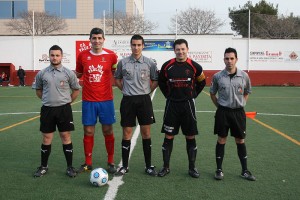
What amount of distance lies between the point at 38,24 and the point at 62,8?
8.56m

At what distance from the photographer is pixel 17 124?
9.29 m

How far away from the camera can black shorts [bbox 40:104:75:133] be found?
5020 mm

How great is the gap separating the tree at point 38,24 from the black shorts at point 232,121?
37.7m

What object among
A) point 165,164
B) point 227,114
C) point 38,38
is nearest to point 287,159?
point 227,114

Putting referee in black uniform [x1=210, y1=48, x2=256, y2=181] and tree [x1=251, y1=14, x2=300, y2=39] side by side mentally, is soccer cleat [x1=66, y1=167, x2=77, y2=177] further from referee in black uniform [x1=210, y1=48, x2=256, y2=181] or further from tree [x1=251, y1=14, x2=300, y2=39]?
tree [x1=251, y1=14, x2=300, y2=39]

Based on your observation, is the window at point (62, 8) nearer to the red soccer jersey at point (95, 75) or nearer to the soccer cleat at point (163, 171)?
the red soccer jersey at point (95, 75)

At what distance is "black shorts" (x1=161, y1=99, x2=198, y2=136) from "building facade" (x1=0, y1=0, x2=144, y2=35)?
43.2m

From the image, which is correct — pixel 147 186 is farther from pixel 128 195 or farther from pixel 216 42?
pixel 216 42

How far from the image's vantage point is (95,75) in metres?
5.11

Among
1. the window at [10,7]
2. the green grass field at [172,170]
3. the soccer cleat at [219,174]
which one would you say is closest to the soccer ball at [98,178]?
the green grass field at [172,170]

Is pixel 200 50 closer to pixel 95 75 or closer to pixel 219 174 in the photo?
pixel 95 75

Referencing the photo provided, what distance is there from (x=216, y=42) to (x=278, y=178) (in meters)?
23.4

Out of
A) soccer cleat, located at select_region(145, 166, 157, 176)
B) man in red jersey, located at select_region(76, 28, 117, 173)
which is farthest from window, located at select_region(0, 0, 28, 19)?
soccer cleat, located at select_region(145, 166, 157, 176)

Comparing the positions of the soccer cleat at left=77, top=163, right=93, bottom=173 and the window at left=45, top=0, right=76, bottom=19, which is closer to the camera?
the soccer cleat at left=77, top=163, right=93, bottom=173
